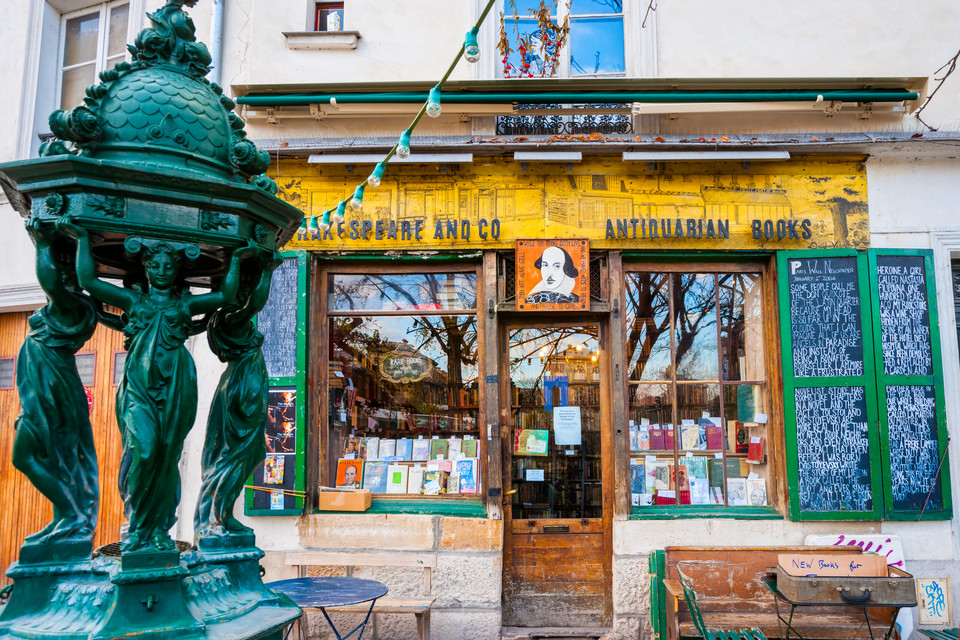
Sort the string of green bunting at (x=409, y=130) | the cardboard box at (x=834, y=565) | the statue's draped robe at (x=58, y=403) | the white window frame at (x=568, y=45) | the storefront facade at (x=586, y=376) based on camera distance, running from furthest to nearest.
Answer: the white window frame at (x=568, y=45), the storefront facade at (x=586, y=376), the cardboard box at (x=834, y=565), the string of green bunting at (x=409, y=130), the statue's draped robe at (x=58, y=403)

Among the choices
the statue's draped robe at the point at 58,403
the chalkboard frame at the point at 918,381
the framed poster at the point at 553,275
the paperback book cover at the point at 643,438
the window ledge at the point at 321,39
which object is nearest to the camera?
the statue's draped robe at the point at 58,403

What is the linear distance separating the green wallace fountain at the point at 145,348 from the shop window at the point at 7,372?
5174 mm

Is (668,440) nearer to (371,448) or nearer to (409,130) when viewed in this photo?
(371,448)

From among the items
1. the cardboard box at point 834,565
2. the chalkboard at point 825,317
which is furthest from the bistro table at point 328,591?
the chalkboard at point 825,317

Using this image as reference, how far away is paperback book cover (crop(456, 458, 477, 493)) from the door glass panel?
1.04ft

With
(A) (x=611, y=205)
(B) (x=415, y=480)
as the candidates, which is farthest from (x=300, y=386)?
(A) (x=611, y=205)

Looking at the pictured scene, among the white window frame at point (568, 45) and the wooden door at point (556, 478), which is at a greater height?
the white window frame at point (568, 45)

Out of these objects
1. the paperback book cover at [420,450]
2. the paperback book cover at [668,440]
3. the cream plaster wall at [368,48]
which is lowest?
the paperback book cover at [420,450]

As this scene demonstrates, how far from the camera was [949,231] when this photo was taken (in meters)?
5.86

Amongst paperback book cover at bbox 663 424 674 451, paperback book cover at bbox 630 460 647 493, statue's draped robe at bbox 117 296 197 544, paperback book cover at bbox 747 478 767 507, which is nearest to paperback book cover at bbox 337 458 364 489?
paperback book cover at bbox 630 460 647 493

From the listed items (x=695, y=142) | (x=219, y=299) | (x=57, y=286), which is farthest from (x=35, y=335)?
(x=695, y=142)

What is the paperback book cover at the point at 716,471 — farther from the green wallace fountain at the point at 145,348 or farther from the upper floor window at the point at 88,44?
the upper floor window at the point at 88,44

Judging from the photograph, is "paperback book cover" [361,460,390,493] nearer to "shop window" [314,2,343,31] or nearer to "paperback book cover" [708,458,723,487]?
"paperback book cover" [708,458,723,487]

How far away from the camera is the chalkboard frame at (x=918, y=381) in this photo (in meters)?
5.52
